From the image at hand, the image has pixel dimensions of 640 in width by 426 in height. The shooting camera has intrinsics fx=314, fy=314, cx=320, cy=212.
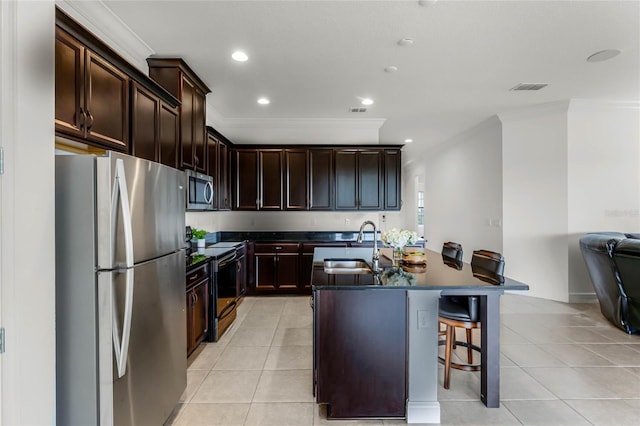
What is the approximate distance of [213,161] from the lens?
4137mm

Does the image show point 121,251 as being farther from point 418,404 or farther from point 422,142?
point 422,142

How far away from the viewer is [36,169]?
1259 mm

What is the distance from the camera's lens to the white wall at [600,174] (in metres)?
4.49

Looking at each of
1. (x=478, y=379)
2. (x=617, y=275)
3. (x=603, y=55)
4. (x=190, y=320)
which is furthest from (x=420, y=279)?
(x=603, y=55)

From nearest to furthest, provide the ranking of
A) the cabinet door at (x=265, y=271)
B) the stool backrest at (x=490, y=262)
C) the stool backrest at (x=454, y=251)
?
1. the stool backrest at (x=490, y=262)
2. the stool backrest at (x=454, y=251)
3. the cabinet door at (x=265, y=271)

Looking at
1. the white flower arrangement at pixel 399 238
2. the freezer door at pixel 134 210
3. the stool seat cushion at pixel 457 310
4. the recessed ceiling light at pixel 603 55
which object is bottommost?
the stool seat cushion at pixel 457 310

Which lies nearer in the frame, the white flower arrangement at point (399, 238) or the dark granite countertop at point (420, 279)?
the dark granite countertop at point (420, 279)

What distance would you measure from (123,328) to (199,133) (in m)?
2.50

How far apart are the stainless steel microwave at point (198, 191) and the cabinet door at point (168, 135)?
0.24 m

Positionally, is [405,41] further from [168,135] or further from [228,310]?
[228,310]

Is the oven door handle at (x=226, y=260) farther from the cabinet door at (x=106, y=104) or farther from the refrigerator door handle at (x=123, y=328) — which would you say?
the refrigerator door handle at (x=123, y=328)

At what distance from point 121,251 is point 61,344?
48 centimetres

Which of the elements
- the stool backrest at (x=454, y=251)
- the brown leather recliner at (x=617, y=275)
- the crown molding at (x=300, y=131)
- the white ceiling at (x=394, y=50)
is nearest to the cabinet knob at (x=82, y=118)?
the white ceiling at (x=394, y=50)

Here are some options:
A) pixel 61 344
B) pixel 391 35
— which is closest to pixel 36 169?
pixel 61 344
